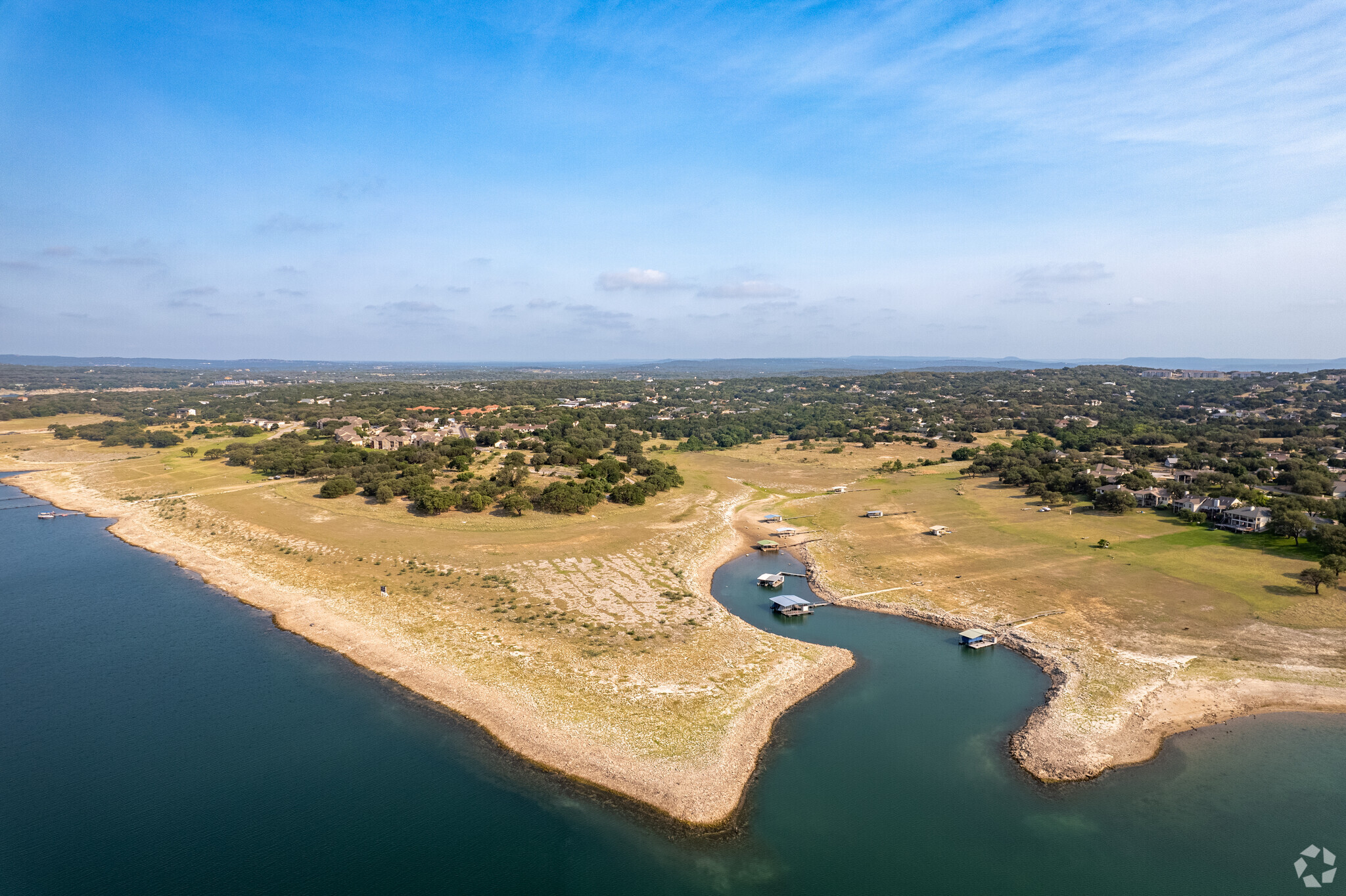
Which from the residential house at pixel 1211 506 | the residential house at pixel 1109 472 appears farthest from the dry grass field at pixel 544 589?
the residential house at pixel 1211 506

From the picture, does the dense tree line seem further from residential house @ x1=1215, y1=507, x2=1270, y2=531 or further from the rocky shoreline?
residential house @ x1=1215, y1=507, x2=1270, y2=531

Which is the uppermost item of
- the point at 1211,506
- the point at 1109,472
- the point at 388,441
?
the point at 388,441

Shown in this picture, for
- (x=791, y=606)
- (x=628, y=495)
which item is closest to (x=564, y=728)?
(x=791, y=606)

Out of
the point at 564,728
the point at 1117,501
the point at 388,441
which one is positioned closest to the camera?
the point at 564,728

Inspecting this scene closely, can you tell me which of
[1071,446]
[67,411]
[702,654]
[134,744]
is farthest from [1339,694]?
[67,411]

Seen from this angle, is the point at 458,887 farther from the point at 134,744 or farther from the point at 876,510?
the point at 876,510

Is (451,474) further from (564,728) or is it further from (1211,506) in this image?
(1211,506)
